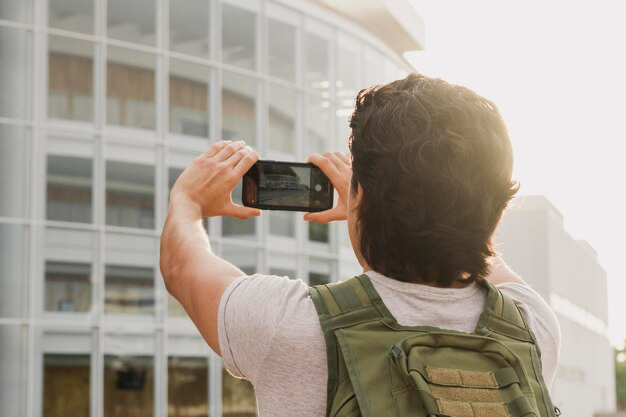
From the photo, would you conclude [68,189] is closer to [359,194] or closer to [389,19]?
[389,19]

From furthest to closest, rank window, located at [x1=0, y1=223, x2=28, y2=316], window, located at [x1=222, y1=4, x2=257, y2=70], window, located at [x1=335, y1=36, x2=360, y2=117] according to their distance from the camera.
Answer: window, located at [x1=335, y1=36, x2=360, y2=117] < window, located at [x1=222, y1=4, x2=257, y2=70] < window, located at [x1=0, y1=223, x2=28, y2=316]

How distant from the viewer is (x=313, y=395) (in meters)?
1.57

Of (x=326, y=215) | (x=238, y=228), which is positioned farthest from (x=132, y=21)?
(x=326, y=215)

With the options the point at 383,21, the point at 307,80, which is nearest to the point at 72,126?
the point at 307,80

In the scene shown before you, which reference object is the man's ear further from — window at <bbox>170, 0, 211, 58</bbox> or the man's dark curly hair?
window at <bbox>170, 0, 211, 58</bbox>

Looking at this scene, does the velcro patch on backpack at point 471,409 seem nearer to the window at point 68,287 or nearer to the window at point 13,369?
the window at point 13,369

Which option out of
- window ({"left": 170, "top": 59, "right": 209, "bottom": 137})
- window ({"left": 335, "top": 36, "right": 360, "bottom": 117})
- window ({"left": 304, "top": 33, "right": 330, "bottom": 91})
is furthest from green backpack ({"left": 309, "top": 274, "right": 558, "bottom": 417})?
window ({"left": 335, "top": 36, "right": 360, "bottom": 117})

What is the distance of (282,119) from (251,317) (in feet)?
56.1

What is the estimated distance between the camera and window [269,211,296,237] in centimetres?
1808

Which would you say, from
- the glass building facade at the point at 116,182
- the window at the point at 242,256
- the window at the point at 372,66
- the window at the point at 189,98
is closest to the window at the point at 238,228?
the glass building facade at the point at 116,182

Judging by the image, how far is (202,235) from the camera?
1.77m

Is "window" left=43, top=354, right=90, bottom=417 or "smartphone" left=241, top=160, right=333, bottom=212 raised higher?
"smartphone" left=241, top=160, right=333, bottom=212

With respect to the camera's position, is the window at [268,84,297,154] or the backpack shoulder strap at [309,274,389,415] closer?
the backpack shoulder strap at [309,274,389,415]

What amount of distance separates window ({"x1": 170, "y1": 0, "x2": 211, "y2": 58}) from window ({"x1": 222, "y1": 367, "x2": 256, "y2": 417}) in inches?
202
